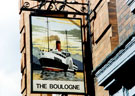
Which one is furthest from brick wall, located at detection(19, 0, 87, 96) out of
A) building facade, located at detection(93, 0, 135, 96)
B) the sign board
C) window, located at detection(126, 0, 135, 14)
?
window, located at detection(126, 0, 135, 14)

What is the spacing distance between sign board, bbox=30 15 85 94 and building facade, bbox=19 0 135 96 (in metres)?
0.78

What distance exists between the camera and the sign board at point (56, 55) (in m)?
23.0

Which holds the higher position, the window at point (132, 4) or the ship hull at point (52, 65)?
the window at point (132, 4)

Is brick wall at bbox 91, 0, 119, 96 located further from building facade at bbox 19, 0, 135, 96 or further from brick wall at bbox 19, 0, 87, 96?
brick wall at bbox 19, 0, 87, 96

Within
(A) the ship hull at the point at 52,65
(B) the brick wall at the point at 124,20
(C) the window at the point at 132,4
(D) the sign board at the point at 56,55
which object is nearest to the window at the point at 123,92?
(B) the brick wall at the point at 124,20

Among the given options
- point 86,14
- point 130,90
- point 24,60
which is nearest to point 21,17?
point 24,60

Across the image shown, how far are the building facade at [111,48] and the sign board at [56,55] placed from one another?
78 cm

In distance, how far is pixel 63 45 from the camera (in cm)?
2412

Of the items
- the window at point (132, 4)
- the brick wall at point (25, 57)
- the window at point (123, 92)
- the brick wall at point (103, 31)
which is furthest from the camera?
the brick wall at point (25, 57)

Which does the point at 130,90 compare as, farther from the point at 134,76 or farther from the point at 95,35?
the point at 95,35

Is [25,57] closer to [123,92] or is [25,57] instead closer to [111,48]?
[111,48]

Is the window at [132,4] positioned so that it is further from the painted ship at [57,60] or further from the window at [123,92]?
the painted ship at [57,60]

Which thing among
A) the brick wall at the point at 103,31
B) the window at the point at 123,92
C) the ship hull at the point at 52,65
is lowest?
the window at the point at 123,92

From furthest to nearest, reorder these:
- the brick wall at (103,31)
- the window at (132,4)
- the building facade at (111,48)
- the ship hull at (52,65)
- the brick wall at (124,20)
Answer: the ship hull at (52,65)
the brick wall at (103,31)
the brick wall at (124,20)
the window at (132,4)
the building facade at (111,48)
